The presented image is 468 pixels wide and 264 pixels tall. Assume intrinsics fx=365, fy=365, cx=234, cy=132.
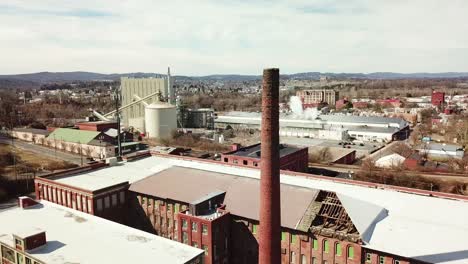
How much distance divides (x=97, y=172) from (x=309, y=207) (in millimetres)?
25917

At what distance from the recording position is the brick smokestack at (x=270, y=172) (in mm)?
23203

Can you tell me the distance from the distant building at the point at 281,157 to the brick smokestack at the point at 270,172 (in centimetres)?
2338

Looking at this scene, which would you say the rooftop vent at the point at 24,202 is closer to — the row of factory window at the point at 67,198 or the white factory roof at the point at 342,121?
the row of factory window at the point at 67,198

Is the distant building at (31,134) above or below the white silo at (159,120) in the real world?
below

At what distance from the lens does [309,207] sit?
29.5 metres

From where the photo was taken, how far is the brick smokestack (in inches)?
914

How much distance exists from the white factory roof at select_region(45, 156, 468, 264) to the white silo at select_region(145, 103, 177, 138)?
52.9 metres

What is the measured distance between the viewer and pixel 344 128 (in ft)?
317

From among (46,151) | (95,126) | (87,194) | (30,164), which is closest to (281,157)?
(87,194)

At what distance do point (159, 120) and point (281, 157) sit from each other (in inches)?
1952

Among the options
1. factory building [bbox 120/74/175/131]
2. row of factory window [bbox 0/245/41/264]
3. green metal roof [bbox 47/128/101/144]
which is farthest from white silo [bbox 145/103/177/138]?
row of factory window [bbox 0/245/41/264]

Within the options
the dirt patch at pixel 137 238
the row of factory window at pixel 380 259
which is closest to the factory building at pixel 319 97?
the row of factory window at pixel 380 259

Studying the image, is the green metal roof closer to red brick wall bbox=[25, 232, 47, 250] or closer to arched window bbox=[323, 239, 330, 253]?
red brick wall bbox=[25, 232, 47, 250]

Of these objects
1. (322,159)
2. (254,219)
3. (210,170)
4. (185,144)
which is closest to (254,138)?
(185,144)
